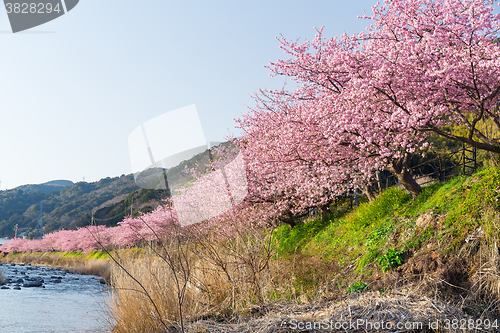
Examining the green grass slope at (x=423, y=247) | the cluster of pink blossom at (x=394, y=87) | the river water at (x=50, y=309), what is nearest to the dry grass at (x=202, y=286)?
the green grass slope at (x=423, y=247)

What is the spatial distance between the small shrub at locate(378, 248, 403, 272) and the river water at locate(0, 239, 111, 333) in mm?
5147

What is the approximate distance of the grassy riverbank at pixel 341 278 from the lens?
3.87 m

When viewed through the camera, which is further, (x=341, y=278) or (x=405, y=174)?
(x=405, y=174)

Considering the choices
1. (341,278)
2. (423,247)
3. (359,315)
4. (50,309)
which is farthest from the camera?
(50,309)

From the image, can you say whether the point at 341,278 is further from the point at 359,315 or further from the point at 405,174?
the point at 405,174

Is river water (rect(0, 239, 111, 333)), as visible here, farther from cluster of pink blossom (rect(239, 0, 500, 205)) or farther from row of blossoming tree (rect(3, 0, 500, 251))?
cluster of pink blossom (rect(239, 0, 500, 205))

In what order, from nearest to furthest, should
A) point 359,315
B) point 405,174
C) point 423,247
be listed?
point 359,315 < point 423,247 < point 405,174

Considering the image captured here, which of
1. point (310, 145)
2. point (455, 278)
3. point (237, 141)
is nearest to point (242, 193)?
point (237, 141)

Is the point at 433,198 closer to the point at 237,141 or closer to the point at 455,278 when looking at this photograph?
the point at 455,278

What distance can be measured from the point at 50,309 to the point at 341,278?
12.0 m

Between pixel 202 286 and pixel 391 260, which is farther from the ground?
→ pixel 202 286

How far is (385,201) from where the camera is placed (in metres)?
9.24

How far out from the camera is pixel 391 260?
5812mm

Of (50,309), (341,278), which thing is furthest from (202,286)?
(50,309)
